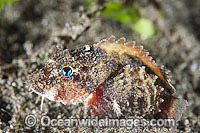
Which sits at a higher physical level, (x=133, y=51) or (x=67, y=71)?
(x=133, y=51)

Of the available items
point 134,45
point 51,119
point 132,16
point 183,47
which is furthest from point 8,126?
point 183,47

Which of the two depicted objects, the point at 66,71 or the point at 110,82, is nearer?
the point at 66,71

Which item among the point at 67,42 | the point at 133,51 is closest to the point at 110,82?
the point at 133,51

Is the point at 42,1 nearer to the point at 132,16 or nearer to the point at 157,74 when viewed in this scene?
the point at 132,16

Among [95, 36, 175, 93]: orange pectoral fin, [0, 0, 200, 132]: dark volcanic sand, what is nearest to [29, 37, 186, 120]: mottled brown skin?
[95, 36, 175, 93]: orange pectoral fin

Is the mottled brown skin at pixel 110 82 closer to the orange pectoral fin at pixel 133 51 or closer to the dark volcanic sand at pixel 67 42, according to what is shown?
the orange pectoral fin at pixel 133 51

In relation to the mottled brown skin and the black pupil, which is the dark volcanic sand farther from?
the black pupil

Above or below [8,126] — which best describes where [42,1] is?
above

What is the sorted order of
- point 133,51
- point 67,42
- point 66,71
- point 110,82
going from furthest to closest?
point 67,42, point 133,51, point 110,82, point 66,71

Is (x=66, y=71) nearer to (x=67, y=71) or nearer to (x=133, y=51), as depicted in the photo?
(x=67, y=71)
